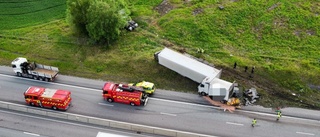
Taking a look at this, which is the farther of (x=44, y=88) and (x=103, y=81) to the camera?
(x=103, y=81)

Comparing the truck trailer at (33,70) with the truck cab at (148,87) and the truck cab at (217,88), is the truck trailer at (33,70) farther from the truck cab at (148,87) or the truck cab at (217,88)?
the truck cab at (217,88)

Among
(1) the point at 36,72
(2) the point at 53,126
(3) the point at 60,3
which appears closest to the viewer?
(2) the point at 53,126

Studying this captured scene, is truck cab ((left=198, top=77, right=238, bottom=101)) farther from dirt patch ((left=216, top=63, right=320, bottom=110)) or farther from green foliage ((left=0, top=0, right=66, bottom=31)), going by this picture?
green foliage ((left=0, top=0, right=66, bottom=31))

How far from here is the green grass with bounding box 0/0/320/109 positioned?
51969mm

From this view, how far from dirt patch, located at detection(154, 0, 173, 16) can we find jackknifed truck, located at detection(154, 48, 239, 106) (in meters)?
16.8

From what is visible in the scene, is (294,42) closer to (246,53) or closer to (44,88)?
(246,53)

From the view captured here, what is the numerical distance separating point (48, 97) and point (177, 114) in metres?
Answer: 17.9

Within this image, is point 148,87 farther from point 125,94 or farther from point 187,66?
point 187,66

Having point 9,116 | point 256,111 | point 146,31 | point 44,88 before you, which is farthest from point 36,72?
point 256,111

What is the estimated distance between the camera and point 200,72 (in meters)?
49.0

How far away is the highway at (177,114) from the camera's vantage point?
4344 cm

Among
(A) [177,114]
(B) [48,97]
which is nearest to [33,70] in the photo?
(B) [48,97]

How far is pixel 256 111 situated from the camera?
1822 inches

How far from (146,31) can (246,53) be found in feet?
61.7
